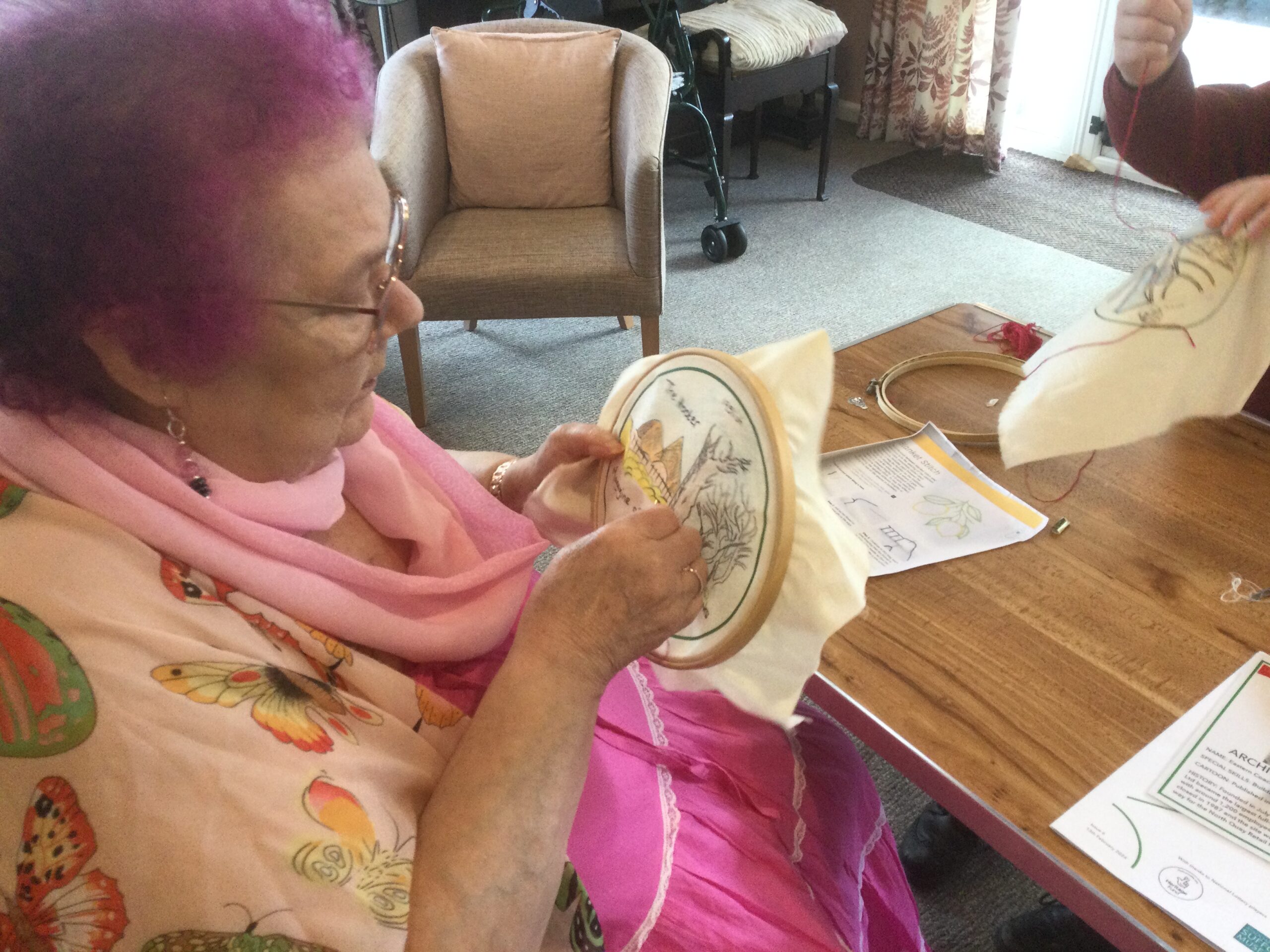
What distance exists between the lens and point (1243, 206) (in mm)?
911

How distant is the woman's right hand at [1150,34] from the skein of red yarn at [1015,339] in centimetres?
43

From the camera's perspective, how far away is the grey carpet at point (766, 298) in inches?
106

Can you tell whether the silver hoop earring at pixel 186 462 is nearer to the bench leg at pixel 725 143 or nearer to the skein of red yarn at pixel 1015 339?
the skein of red yarn at pixel 1015 339

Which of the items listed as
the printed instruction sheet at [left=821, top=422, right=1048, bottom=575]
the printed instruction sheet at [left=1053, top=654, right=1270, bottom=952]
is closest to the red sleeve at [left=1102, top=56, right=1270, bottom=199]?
the printed instruction sheet at [left=821, top=422, right=1048, bottom=575]

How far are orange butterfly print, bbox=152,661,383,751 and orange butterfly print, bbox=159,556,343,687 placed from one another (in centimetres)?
4

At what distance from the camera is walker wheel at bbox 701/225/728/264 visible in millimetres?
3307

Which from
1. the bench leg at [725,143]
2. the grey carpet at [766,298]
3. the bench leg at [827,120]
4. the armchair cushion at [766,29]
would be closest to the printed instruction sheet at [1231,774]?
the grey carpet at [766,298]

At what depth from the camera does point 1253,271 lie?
946mm

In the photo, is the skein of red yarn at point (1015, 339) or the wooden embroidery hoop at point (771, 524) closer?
the wooden embroidery hoop at point (771, 524)

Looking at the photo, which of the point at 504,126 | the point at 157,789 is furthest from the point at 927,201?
the point at 157,789

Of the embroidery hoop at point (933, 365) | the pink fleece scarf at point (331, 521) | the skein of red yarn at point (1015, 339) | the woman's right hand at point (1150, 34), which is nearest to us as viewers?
the pink fleece scarf at point (331, 521)

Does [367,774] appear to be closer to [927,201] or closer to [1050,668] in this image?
[1050,668]

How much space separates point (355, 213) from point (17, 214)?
21 cm

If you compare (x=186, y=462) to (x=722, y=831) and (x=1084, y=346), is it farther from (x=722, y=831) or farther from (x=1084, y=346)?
(x=1084, y=346)
